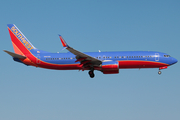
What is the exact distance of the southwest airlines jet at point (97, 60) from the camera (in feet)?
164

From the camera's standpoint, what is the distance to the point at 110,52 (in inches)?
2057

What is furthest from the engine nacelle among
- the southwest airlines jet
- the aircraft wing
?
the aircraft wing

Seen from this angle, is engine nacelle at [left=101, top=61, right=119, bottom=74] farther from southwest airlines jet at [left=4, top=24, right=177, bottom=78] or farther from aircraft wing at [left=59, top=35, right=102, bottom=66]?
aircraft wing at [left=59, top=35, right=102, bottom=66]

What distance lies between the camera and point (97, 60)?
4972 cm

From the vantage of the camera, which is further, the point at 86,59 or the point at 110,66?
the point at 86,59

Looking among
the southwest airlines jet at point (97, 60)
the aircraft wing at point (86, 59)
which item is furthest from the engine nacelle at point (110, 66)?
the aircraft wing at point (86, 59)

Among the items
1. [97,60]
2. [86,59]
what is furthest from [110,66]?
[86,59]

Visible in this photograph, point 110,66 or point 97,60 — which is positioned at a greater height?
point 97,60

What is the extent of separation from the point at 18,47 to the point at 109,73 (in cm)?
1735

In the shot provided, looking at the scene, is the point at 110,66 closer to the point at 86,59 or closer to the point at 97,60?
the point at 97,60

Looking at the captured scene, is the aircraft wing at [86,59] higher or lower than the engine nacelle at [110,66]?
higher

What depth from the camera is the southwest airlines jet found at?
50.1m

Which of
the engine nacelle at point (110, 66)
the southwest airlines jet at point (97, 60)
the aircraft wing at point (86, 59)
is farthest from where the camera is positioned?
the southwest airlines jet at point (97, 60)

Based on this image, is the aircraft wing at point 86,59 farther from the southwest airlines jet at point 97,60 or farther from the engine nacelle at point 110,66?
the engine nacelle at point 110,66
